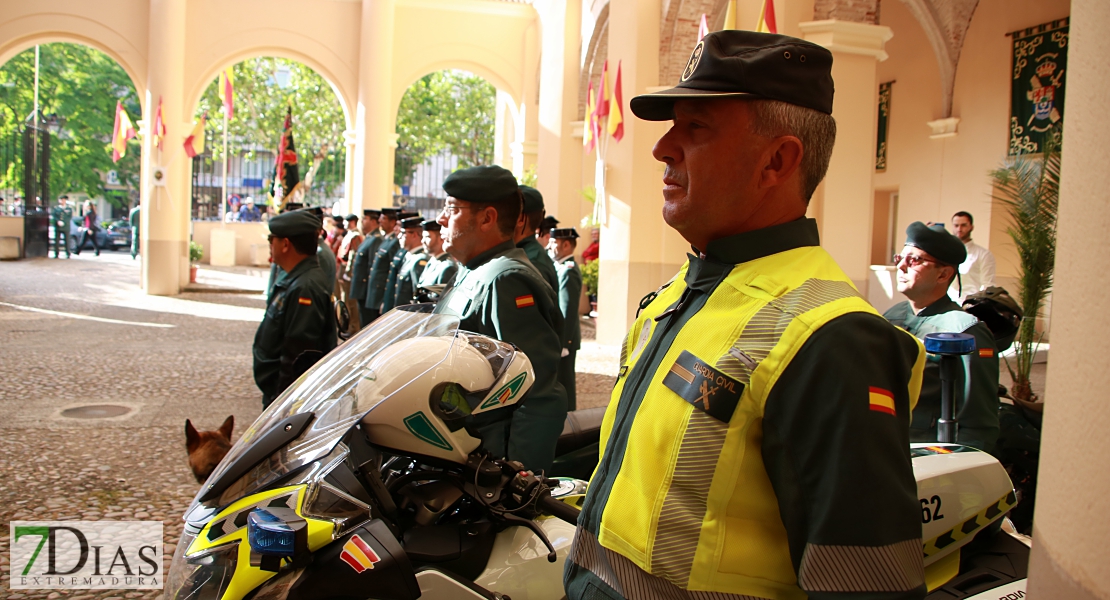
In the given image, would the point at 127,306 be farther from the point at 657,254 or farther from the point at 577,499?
the point at 577,499

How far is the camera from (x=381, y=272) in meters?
10.6

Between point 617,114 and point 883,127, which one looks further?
point 883,127

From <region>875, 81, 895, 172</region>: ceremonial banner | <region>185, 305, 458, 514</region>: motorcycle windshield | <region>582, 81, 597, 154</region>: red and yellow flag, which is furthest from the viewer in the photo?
<region>875, 81, 895, 172</region>: ceremonial banner

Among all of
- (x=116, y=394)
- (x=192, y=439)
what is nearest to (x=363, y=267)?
(x=116, y=394)

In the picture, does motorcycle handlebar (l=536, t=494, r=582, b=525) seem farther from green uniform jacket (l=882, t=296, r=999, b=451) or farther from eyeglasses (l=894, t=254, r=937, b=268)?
eyeglasses (l=894, t=254, r=937, b=268)

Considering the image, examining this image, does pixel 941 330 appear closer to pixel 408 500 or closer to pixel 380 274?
pixel 408 500

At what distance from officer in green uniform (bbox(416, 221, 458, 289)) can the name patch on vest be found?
194 inches

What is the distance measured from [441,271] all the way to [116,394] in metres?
3.38

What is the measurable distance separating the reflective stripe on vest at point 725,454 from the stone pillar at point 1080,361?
26.4 inches

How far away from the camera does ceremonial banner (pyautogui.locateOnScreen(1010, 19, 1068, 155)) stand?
11758 mm

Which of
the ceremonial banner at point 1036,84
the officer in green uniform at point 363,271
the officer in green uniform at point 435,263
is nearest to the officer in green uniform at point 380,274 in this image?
the officer in green uniform at point 363,271

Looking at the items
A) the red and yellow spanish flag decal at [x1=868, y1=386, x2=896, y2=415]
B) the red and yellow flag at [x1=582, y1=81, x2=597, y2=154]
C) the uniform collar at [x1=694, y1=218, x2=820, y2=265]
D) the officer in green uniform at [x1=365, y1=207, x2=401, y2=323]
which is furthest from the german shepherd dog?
the red and yellow flag at [x1=582, y1=81, x2=597, y2=154]

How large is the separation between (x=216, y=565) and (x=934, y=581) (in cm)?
181

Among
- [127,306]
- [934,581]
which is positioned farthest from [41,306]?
[934,581]
